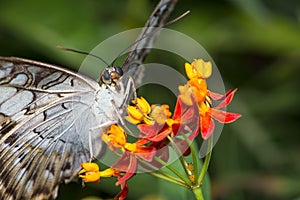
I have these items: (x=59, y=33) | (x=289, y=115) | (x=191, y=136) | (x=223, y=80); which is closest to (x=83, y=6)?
(x=59, y=33)

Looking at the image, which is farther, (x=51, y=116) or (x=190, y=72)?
(x=51, y=116)

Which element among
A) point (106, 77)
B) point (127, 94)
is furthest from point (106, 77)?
point (127, 94)

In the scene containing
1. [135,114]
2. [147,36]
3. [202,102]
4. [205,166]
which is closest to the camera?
[205,166]

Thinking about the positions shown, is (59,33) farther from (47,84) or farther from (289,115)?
(289,115)

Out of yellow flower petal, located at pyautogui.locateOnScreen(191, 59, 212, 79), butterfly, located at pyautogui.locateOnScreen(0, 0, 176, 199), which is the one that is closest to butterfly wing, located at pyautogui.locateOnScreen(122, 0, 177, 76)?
butterfly, located at pyautogui.locateOnScreen(0, 0, 176, 199)

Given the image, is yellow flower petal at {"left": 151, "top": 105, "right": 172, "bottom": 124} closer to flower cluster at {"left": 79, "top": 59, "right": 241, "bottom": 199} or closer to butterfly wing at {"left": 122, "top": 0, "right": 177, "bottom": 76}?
flower cluster at {"left": 79, "top": 59, "right": 241, "bottom": 199}

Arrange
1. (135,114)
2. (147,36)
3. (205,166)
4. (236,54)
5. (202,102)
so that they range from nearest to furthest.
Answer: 1. (205,166)
2. (202,102)
3. (135,114)
4. (147,36)
5. (236,54)

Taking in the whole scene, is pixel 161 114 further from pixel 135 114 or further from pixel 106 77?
pixel 106 77
